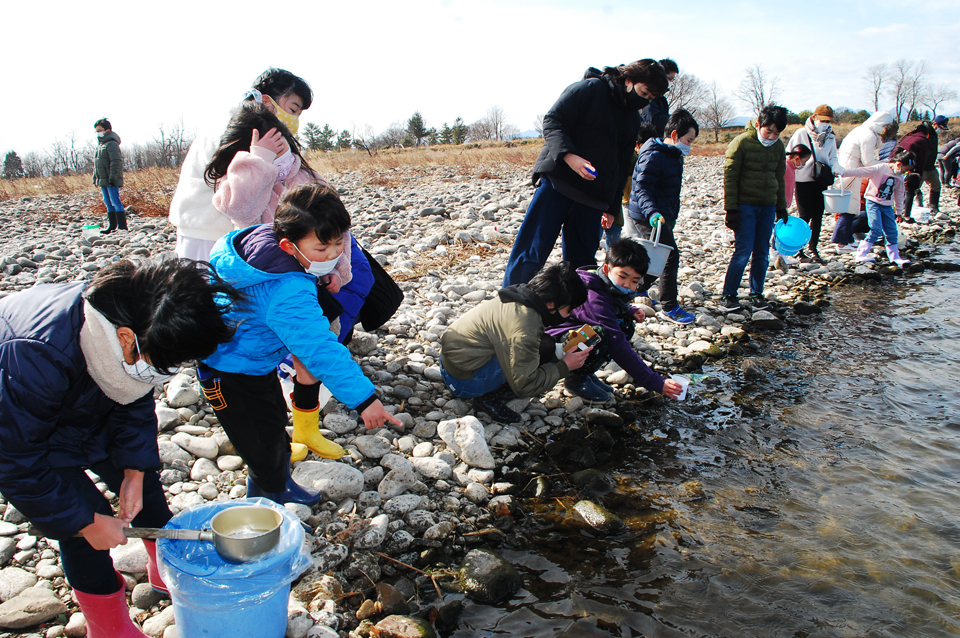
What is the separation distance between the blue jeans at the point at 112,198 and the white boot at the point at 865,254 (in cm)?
1098

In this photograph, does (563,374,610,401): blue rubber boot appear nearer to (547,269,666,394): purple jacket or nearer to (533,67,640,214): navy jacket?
(547,269,666,394): purple jacket

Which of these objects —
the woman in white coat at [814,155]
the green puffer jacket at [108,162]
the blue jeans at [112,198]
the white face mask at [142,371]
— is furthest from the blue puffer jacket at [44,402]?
the blue jeans at [112,198]

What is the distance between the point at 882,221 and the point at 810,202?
37.2 inches

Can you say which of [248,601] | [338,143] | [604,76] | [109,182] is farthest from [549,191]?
[338,143]

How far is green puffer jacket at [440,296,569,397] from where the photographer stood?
3.23 m

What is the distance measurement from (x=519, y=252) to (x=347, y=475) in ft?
6.87

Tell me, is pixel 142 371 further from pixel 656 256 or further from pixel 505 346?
pixel 656 256

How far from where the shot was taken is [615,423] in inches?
139

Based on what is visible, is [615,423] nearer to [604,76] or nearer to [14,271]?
[604,76]

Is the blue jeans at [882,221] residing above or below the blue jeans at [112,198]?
below

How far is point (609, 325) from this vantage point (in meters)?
3.61

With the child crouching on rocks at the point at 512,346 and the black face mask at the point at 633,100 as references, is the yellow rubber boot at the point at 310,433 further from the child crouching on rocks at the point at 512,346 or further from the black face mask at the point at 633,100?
the black face mask at the point at 633,100

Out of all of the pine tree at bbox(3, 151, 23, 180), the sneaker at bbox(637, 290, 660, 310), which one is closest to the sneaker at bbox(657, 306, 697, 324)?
the sneaker at bbox(637, 290, 660, 310)

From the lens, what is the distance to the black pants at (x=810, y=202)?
693 cm
